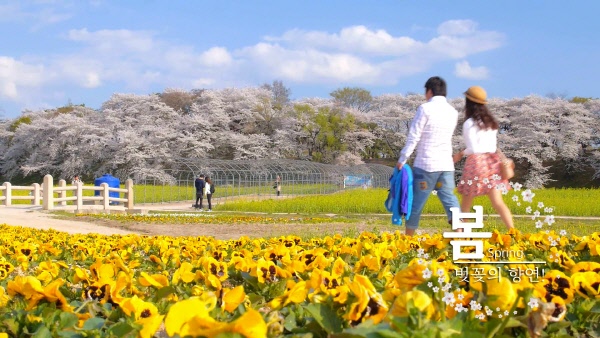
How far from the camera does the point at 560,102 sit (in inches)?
1622

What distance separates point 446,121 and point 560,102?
39699mm

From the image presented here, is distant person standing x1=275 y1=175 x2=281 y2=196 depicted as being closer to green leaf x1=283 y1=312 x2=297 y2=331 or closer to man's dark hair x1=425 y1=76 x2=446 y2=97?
man's dark hair x1=425 y1=76 x2=446 y2=97

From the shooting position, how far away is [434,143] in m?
5.18

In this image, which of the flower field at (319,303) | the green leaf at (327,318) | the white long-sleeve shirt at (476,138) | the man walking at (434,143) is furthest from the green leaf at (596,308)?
the man walking at (434,143)

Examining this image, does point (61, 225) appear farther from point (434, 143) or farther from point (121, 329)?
point (121, 329)

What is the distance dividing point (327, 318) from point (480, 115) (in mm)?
3607

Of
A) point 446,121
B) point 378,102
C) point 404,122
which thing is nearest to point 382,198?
point 446,121

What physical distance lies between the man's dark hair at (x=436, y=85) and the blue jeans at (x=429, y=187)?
2.21ft

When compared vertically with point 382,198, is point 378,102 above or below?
above

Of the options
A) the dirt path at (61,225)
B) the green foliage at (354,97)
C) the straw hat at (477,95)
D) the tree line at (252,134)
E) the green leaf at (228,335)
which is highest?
the green foliage at (354,97)

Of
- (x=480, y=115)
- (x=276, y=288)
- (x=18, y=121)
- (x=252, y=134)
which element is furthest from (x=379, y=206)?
(x=18, y=121)

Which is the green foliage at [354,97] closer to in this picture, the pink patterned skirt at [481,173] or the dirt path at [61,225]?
the dirt path at [61,225]

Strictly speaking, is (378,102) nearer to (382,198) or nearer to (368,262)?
(382,198)

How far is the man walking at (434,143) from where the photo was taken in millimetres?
5133
